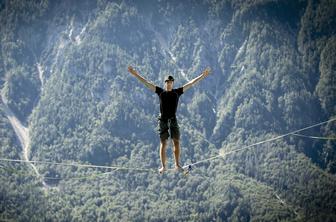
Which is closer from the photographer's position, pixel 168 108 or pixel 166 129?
pixel 168 108

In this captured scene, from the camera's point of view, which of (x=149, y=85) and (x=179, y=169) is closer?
(x=149, y=85)

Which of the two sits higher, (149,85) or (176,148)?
(149,85)

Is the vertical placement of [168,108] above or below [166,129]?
above

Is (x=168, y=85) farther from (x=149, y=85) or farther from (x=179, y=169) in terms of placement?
(x=179, y=169)

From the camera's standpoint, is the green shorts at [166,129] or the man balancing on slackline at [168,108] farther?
the green shorts at [166,129]

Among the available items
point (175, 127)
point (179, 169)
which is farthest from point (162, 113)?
point (179, 169)

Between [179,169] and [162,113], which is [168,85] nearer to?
[162,113]

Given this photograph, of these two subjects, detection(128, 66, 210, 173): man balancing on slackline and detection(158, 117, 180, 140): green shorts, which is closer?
detection(128, 66, 210, 173): man balancing on slackline

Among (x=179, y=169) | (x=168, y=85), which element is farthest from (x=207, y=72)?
(x=179, y=169)

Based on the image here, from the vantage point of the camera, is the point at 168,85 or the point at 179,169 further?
the point at 179,169
